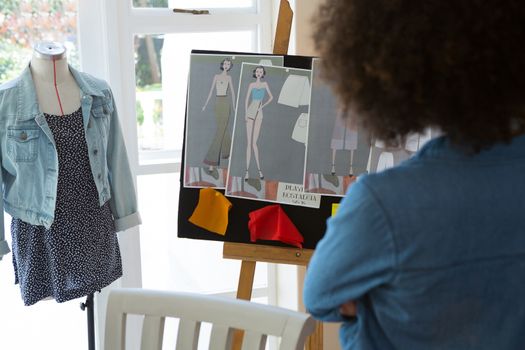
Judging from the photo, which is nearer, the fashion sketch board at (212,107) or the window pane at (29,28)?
the fashion sketch board at (212,107)

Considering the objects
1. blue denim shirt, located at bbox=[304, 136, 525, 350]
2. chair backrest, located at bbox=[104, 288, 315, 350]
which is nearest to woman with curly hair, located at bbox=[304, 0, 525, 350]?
blue denim shirt, located at bbox=[304, 136, 525, 350]

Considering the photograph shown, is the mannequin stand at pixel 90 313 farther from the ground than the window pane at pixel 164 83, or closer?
closer

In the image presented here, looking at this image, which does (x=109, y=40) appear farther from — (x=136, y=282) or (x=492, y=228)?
(x=492, y=228)

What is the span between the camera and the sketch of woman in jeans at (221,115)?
202cm

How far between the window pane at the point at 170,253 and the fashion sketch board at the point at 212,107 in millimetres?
712

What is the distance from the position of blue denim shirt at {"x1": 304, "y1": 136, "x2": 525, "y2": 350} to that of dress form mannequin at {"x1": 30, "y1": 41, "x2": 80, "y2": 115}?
1.29 metres

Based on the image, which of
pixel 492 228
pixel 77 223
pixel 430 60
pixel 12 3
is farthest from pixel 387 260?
pixel 12 3

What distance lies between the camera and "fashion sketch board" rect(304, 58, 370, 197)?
6.53 feet

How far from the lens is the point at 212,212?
2.03 meters

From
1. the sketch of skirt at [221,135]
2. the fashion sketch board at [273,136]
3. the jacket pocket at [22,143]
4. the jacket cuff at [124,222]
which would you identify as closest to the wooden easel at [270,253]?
the fashion sketch board at [273,136]

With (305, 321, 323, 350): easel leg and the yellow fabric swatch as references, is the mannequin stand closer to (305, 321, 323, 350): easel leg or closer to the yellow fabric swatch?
the yellow fabric swatch

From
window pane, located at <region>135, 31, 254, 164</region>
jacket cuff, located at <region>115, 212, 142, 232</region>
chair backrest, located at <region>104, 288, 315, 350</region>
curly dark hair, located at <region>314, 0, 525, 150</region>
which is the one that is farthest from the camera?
window pane, located at <region>135, 31, 254, 164</region>

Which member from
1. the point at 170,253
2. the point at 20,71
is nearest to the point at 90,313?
the point at 170,253

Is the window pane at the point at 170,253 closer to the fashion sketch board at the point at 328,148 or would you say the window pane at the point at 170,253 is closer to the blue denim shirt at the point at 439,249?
the fashion sketch board at the point at 328,148
